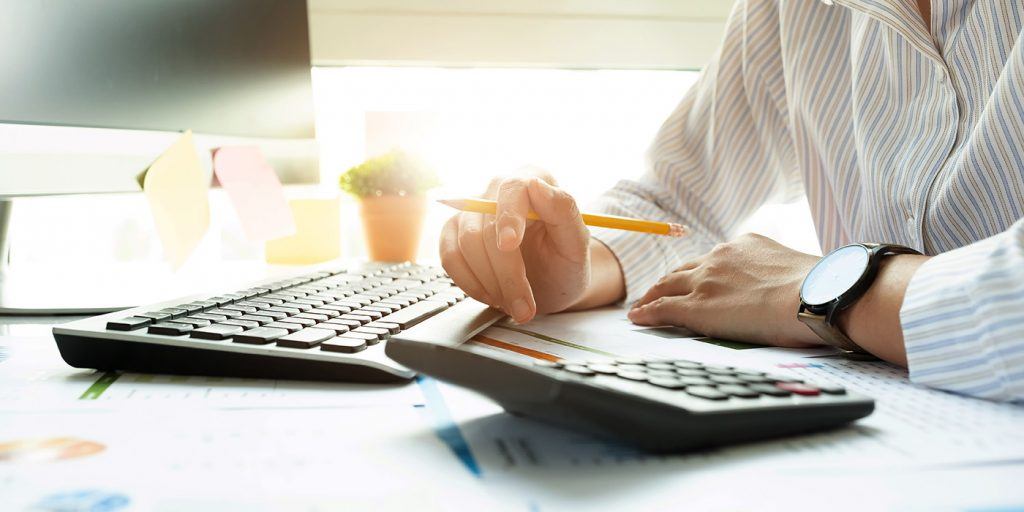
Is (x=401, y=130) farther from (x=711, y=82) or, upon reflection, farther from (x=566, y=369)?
(x=566, y=369)

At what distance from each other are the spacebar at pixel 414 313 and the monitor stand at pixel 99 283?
0.15 metres

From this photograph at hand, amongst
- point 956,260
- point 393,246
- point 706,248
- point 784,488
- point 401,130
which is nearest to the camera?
point 784,488

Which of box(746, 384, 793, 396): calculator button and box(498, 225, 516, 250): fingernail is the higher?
box(498, 225, 516, 250): fingernail

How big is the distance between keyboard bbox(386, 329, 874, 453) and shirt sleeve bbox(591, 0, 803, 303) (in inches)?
22.5

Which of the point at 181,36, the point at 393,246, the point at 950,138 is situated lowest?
the point at 393,246

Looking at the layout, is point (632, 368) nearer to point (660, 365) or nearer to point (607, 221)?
point (660, 365)

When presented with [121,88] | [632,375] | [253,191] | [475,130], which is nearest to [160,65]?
[121,88]

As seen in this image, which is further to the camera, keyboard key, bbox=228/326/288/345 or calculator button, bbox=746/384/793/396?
keyboard key, bbox=228/326/288/345

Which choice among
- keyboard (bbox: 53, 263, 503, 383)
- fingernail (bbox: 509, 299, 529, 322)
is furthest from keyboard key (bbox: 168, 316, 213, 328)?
fingernail (bbox: 509, 299, 529, 322)

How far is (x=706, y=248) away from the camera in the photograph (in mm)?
916

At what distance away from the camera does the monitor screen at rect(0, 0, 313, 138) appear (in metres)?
→ 0.65

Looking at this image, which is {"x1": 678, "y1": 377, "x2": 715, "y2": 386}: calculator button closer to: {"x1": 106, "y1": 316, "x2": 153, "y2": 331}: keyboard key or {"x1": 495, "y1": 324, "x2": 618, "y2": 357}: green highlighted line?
{"x1": 495, "y1": 324, "x2": 618, "y2": 357}: green highlighted line

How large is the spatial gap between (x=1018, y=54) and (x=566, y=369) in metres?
0.48

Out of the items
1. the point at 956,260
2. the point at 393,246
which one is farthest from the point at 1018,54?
the point at 393,246
